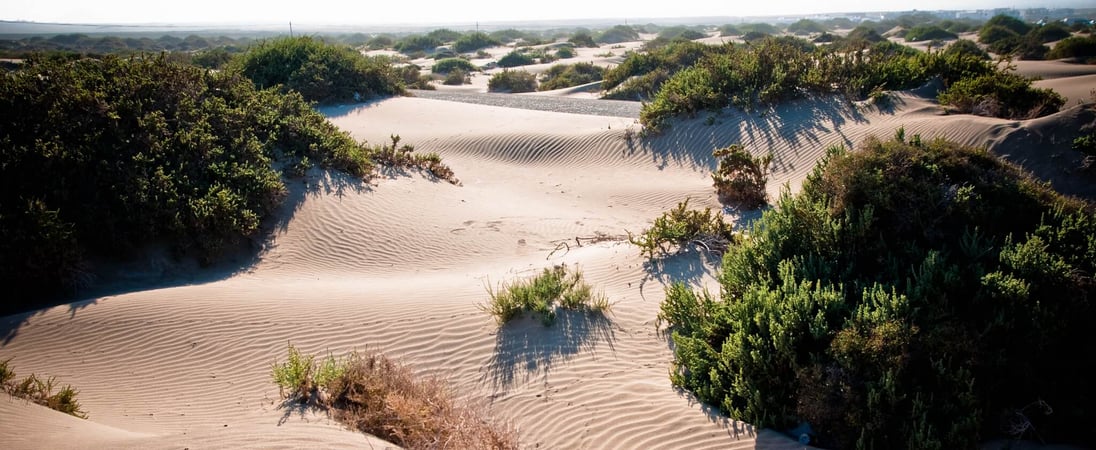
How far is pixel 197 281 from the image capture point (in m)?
7.92

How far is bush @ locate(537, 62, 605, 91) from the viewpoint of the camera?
27922 mm

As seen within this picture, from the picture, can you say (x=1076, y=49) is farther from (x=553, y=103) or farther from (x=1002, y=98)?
(x=553, y=103)

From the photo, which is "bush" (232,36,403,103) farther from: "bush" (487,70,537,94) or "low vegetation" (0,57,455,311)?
"low vegetation" (0,57,455,311)

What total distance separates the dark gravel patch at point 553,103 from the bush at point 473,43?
26254mm

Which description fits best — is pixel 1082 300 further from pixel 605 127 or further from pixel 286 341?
pixel 605 127

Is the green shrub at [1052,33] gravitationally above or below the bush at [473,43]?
below

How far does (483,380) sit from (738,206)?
22.3 ft

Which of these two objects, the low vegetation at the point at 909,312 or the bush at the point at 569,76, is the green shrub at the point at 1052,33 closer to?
the bush at the point at 569,76

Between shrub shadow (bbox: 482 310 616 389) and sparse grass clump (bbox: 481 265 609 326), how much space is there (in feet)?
0.25

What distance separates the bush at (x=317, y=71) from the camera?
19891mm

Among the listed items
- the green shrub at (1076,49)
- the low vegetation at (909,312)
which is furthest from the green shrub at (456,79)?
the low vegetation at (909,312)

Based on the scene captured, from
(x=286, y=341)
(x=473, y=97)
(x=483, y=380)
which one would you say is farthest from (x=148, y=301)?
(x=473, y=97)

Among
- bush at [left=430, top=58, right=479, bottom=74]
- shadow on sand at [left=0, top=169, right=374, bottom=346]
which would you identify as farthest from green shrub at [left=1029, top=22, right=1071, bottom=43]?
shadow on sand at [left=0, top=169, right=374, bottom=346]

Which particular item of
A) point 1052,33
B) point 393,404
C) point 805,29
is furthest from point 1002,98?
point 805,29
